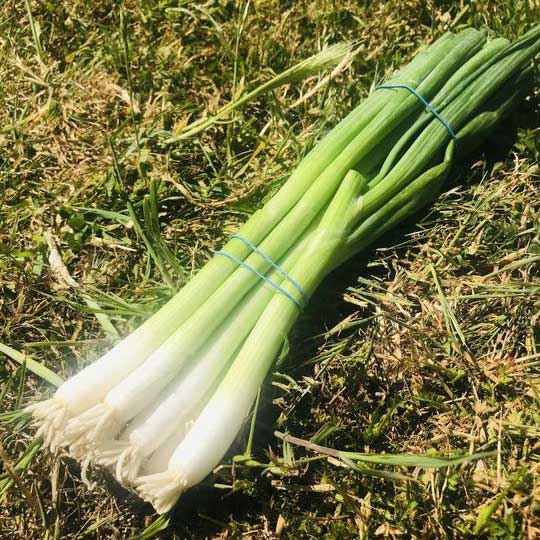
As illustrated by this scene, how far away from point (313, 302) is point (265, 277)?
0.28 m

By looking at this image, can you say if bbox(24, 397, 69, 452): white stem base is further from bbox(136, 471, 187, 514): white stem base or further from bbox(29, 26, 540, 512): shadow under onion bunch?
bbox(136, 471, 187, 514): white stem base

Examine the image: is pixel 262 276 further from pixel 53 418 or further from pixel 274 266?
pixel 53 418

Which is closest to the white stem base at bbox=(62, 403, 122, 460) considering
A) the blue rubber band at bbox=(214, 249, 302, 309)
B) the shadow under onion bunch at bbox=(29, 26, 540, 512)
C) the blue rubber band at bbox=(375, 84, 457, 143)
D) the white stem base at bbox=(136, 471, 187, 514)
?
the shadow under onion bunch at bbox=(29, 26, 540, 512)

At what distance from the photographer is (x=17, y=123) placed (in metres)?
2.64

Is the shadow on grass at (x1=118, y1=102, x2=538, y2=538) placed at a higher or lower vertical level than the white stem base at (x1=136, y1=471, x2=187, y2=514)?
lower

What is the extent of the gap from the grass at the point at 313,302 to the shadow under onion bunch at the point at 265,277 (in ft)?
0.47

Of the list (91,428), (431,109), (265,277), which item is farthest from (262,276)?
(431,109)

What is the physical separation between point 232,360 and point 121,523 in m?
0.60

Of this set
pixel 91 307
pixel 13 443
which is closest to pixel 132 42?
pixel 91 307

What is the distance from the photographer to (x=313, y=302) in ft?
7.18

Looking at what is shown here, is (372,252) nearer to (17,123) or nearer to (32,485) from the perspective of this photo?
(32,485)

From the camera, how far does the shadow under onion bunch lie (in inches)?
68.3

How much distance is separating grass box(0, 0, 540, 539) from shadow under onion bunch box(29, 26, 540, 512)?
0.14 meters

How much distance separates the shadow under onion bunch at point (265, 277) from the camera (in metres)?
1.74
